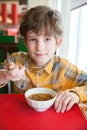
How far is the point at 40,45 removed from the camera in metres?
0.85

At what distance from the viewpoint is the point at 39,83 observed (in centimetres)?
94

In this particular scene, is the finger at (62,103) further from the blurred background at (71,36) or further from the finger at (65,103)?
the blurred background at (71,36)

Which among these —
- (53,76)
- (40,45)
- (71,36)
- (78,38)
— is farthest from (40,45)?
(71,36)

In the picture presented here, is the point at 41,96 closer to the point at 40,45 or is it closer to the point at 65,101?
the point at 65,101

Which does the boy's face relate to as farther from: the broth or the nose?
the broth

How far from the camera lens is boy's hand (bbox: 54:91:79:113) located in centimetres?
66

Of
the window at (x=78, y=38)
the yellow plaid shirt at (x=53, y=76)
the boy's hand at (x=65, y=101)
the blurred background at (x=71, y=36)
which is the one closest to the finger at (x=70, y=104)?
the boy's hand at (x=65, y=101)

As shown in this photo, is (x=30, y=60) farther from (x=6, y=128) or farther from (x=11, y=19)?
(x=11, y=19)

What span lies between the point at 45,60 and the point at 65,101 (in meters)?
0.28

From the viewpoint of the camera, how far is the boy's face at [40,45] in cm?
85

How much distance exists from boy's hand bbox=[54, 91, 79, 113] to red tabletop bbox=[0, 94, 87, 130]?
0.6 inches

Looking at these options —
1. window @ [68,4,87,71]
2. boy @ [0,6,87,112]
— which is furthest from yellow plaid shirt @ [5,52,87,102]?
window @ [68,4,87,71]

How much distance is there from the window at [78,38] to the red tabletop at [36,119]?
881 millimetres

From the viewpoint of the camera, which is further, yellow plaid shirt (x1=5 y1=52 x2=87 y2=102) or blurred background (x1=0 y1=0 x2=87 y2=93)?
blurred background (x1=0 y1=0 x2=87 y2=93)
